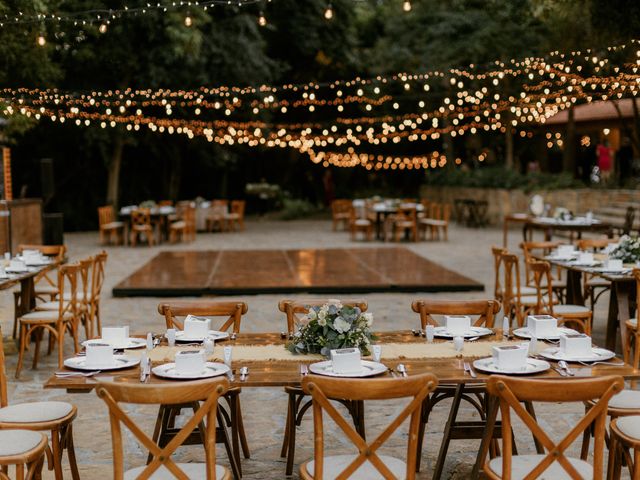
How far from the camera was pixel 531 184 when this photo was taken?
22375 mm

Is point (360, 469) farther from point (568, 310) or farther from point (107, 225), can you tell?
point (107, 225)

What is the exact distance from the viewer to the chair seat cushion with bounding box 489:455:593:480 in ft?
11.8

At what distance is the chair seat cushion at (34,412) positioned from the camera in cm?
424

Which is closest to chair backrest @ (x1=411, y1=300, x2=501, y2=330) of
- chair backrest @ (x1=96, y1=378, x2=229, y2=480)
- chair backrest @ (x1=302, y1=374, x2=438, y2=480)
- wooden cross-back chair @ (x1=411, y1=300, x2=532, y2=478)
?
wooden cross-back chair @ (x1=411, y1=300, x2=532, y2=478)

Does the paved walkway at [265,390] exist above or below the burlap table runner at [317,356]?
below

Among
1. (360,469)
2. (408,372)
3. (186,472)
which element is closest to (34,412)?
(186,472)

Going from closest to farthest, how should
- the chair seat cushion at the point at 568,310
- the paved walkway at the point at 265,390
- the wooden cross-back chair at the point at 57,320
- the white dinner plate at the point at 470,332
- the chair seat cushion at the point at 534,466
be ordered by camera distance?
the chair seat cushion at the point at 534,466, the white dinner plate at the point at 470,332, the paved walkway at the point at 265,390, the wooden cross-back chair at the point at 57,320, the chair seat cushion at the point at 568,310

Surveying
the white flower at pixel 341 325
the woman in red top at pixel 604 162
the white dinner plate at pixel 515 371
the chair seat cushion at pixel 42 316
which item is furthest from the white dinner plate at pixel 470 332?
the woman in red top at pixel 604 162

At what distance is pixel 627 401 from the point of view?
4.45 meters

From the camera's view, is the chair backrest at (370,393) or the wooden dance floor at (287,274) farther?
the wooden dance floor at (287,274)

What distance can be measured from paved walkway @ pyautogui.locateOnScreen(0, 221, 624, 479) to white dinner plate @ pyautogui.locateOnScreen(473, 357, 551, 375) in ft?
2.89

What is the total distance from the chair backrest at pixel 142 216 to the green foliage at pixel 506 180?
9.26m

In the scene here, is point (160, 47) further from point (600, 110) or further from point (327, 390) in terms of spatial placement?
→ point (327, 390)

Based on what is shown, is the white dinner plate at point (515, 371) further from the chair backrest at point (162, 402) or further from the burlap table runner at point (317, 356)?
the chair backrest at point (162, 402)
